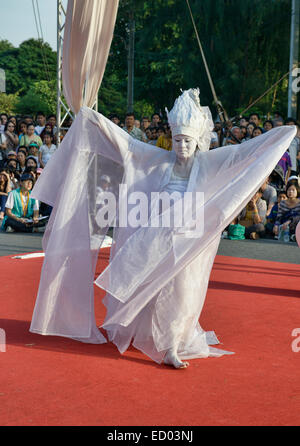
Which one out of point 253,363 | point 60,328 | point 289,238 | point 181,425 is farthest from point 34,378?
point 289,238

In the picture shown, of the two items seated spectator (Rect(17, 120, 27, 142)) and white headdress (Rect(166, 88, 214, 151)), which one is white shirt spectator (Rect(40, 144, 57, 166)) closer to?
seated spectator (Rect(17, 120, 27, 142))

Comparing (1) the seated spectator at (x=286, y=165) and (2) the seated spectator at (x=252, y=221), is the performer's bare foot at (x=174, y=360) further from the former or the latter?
(1) the seated spectator at (x=286, y=165)

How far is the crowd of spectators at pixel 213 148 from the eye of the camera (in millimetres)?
9148

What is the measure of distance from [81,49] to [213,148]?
12.9ft

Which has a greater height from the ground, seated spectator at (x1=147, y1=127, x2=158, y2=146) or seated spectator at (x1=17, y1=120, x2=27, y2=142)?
seated spectator at (x1=17, y1=120, x2=27, y2=142)

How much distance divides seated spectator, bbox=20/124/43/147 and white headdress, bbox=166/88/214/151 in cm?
801

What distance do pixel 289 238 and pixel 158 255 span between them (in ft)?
19.7

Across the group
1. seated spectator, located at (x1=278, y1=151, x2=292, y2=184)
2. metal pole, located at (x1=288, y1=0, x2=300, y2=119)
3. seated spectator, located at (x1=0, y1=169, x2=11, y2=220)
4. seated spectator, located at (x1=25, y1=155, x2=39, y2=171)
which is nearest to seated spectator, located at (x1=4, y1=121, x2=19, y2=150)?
seated spectator, located at (x1=0, y1=169, x2=11, y2=220)

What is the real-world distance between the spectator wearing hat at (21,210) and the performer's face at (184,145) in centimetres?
622

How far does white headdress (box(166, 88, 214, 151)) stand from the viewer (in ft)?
12.0
